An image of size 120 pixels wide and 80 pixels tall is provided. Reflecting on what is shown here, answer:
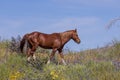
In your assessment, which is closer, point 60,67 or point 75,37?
point 60,67

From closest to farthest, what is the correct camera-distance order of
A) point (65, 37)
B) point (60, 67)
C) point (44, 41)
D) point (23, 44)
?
point (60, 67)
point (44, 41)
point (65, 37)
point (23, 44)

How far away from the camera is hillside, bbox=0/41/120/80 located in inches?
460

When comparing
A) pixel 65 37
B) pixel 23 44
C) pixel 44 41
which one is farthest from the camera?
pixel 23 44

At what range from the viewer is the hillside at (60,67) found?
11695mm

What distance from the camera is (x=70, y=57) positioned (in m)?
16.5

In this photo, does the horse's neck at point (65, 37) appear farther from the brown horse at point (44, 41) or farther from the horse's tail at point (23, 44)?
the horse's tail at point (23, 44)

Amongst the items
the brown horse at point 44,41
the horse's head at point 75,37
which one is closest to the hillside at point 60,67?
the brown horse at point 44,41

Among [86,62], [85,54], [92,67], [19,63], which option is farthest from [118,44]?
[19,63]

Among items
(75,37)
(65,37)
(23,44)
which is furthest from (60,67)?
(23,44)

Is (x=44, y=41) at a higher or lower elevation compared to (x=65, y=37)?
lower

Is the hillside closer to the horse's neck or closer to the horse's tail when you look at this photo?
the horse's tail

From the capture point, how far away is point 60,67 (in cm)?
1344

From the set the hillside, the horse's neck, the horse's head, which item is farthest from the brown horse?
the hillside

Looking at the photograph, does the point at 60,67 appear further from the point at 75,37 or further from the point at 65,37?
the point at 75,37
